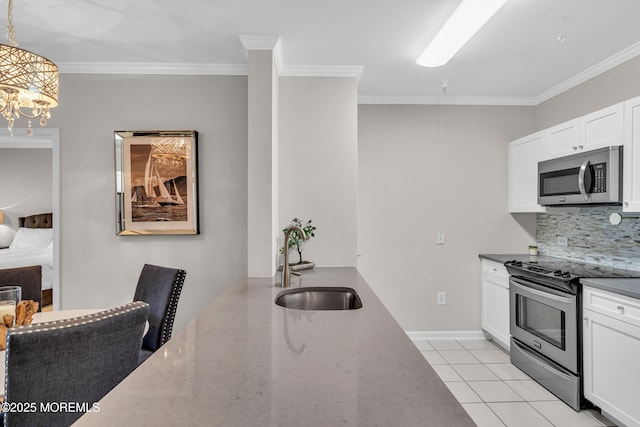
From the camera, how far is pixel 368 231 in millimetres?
3721

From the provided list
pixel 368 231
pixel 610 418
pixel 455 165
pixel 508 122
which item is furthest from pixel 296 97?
pixel 610 418

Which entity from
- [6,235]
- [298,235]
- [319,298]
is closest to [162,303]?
[319,298]

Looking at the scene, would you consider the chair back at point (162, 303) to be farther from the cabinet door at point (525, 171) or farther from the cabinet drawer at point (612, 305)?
the cabinet door at point (525, 171)

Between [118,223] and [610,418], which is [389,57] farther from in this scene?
[610,418]

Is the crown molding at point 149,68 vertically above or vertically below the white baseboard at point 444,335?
above

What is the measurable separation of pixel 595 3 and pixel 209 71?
2.55m

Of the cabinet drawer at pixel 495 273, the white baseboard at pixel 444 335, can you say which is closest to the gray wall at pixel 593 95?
the cabinet drawer at pixel 495 273

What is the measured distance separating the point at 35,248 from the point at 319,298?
494 cm

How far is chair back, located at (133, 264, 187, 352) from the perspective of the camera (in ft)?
7.00

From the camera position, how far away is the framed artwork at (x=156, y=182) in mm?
2830

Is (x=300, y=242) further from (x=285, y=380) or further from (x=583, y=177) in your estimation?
(x=583, y=177)

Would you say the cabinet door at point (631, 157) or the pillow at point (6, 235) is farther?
the pillow at point (6, 235)

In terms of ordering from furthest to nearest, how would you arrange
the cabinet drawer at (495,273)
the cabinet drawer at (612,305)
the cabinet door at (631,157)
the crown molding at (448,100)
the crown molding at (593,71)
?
the crown molding at (448,100), the cabinet drawer at (495,273), the crown molding at (593,71), the cabinet door at (631,157), the cabinet drawer at (612,305)

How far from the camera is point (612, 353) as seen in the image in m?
2.16
